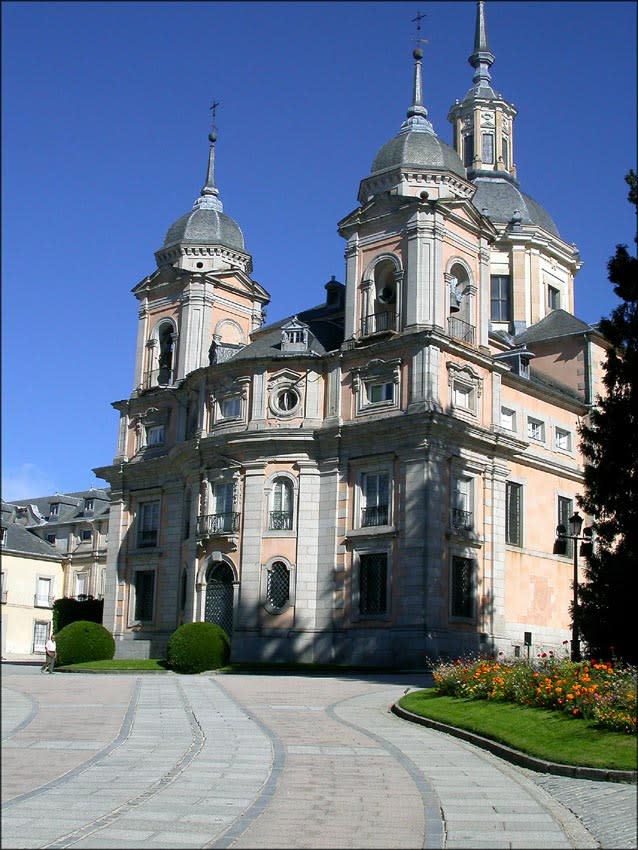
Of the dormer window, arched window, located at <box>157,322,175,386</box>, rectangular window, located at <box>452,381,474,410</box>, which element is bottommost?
rectangular window, located at <box>452,381,474,410</box>

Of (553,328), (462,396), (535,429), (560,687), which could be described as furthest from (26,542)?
(560,687)

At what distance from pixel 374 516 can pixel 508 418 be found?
8.47m

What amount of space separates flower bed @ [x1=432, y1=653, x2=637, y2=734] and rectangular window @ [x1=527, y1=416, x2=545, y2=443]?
23137 mm

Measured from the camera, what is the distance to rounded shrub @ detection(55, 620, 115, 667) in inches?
1612

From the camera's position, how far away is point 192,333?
169 ft

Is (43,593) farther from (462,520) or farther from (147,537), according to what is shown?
(462,520)

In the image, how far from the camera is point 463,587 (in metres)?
40.4

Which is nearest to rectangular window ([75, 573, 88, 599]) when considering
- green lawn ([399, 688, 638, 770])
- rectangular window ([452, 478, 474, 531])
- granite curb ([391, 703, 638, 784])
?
rectangular window ([452, 478, 474, 531])

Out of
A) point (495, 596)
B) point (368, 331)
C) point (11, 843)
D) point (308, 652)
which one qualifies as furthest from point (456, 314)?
point (11, 843)

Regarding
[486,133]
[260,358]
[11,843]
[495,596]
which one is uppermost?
[486,133]

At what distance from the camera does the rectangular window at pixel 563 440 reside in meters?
48.3

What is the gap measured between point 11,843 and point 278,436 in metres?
34.4

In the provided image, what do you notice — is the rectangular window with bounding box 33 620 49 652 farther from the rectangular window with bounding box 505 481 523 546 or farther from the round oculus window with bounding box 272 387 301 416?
the rectangular window with bounding box 505 481 523 546

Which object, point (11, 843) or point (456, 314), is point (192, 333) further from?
point (11, 843)
